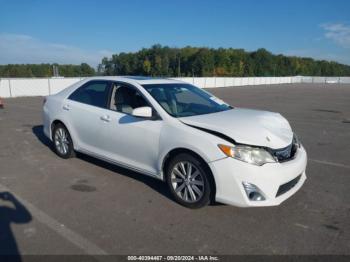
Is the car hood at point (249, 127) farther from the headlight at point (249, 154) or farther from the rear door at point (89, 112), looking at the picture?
the rear door at point (89, 112)

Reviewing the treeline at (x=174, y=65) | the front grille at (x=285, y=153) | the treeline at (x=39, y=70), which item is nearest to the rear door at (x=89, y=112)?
the front grille at (x=285, y=153)

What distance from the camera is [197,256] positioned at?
300 centimetres

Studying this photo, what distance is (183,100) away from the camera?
4.92 m

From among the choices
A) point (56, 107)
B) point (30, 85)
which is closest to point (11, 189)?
point (56, 107)

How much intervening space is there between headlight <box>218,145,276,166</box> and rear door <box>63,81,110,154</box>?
211 centimetres

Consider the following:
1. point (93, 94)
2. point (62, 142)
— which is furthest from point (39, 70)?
point (93, 94)

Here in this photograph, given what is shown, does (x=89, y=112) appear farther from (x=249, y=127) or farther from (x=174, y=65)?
(x=174, y=65)

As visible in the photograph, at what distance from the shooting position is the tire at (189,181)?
3.81 m

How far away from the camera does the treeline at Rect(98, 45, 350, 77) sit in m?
98.0

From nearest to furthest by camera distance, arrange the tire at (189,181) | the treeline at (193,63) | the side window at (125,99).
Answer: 1. the tire at (189,181)
2. the side window at (125,99)
3. the treeline at (193,63)

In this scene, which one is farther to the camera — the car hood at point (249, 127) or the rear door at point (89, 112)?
the rear door at point (89, 112)

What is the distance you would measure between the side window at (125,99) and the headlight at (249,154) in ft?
5.26

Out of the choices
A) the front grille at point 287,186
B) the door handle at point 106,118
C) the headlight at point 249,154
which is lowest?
the front grille at point 287,186

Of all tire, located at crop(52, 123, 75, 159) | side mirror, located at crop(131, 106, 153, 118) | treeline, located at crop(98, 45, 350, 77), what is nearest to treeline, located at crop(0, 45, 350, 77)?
treeline, located at crop(98, 45, 350, 77)
